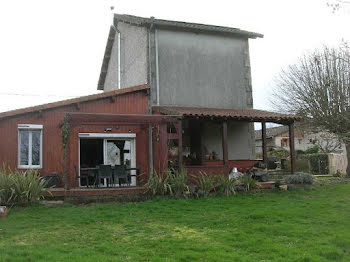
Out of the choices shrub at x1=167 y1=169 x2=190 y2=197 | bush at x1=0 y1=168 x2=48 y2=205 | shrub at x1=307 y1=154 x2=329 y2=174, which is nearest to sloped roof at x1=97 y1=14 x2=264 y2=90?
shrub at x1=167 y1=169 x2=190 y2=197

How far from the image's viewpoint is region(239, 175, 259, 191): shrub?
15.0 meters

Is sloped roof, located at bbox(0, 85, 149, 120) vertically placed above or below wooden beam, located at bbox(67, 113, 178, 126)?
above

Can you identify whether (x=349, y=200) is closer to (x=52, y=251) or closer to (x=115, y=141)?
(x=115, y=141)

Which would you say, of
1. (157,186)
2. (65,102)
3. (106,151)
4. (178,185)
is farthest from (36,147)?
(178,185)

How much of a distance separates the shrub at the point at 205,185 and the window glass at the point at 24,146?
640 cm

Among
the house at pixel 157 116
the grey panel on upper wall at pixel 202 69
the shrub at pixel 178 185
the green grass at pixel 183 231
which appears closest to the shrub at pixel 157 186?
the shrub at pixel 178 185

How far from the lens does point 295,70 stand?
24.9 m

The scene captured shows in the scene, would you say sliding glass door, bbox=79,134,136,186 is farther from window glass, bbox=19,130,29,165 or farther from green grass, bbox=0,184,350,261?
green grass, bbox=0,184,350,261

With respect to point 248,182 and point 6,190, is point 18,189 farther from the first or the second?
point 248,182

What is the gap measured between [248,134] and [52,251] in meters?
13.2

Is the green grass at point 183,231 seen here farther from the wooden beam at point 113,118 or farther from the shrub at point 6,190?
the wooden beam at point 113,118

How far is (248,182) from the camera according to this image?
15.0 metres

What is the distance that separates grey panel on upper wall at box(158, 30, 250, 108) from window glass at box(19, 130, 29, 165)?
5617mm

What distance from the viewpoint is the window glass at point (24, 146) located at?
14999 millimetres
